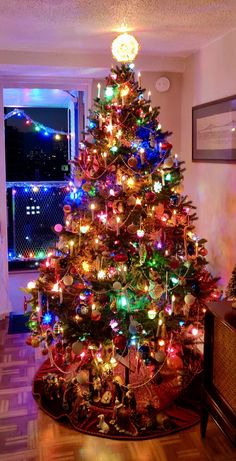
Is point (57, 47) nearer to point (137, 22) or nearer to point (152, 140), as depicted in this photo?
point (137, 22)

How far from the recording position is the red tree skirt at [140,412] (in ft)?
8.41

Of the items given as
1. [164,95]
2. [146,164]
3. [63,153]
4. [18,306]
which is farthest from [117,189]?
[63,153]

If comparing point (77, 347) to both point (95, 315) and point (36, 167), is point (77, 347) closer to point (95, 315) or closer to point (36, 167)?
point (95, 315)

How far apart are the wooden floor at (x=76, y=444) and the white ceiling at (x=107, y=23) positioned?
2.38m

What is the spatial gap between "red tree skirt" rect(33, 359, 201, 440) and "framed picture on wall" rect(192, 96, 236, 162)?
1600mm

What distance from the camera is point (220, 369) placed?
2.32 m

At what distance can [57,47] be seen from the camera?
3596 millimetres

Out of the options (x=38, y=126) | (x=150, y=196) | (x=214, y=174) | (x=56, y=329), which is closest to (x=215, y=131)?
(x=214, y=174)

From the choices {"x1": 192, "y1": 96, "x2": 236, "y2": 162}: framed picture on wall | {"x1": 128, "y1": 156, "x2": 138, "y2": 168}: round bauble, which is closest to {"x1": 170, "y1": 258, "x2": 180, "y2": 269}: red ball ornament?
{"x1": 128, "y1": 156, "x2": 138, "y2": 168}: round bauble

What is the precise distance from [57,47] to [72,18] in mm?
846

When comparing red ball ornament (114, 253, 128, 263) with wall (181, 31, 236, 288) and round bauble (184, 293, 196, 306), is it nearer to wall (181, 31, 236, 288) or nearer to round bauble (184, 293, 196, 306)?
round bauble (184, 293, 196, 306)

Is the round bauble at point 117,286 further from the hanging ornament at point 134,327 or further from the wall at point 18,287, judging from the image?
the wall at point 18,287

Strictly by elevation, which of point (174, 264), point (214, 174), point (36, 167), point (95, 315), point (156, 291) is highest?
point (36, 167)

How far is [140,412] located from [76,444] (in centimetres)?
43
